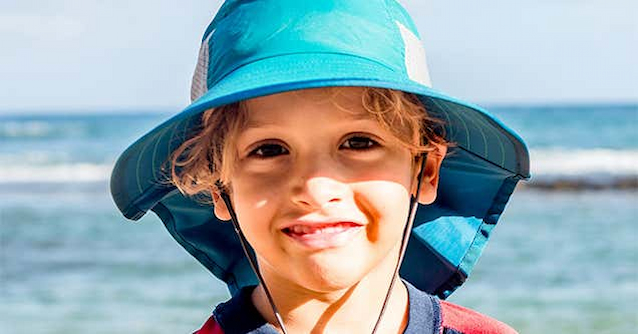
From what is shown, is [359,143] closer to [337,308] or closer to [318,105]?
[318,105]

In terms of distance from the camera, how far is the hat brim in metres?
1.34

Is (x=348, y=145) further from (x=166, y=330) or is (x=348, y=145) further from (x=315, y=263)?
(x=166, y=330)

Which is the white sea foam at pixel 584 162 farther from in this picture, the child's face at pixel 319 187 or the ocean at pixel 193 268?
the child's face at pixel 319 187

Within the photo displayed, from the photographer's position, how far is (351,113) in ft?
4.83

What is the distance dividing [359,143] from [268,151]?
140 millimetres

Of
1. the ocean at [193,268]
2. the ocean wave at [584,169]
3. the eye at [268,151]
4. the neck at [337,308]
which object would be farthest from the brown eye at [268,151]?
Answer: the ocean wave at [584,169]

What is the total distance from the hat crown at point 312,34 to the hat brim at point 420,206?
24 millimetres

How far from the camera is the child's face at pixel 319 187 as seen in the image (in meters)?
1.45

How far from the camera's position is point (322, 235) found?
146 centimetres

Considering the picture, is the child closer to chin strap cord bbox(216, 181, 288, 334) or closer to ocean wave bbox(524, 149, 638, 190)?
chin strap cord bbox(216, 181, 288, 334)

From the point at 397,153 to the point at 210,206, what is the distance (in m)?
0.45

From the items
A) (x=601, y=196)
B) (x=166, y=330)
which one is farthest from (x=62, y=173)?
(x=166, y=330)

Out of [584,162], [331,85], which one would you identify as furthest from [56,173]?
[331,85]

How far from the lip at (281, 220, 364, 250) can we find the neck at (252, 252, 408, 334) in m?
0.14
